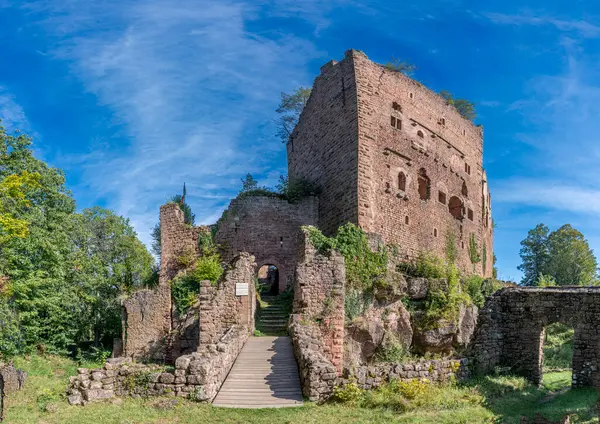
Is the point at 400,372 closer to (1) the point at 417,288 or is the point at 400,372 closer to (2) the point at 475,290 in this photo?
(1) the point at 417,288

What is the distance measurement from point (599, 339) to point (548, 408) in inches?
135

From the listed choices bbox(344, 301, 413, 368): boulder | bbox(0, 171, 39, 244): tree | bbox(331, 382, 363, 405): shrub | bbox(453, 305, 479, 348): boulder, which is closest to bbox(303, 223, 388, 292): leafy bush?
bbox(344, 301, 413, 368): boulder

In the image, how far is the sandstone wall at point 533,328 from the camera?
13.5 m

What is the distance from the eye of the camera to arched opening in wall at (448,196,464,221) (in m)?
28.4

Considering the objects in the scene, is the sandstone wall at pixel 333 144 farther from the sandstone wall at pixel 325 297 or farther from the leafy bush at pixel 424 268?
the sandstone wall at pixel 325 297

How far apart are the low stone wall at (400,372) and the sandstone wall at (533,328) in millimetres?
1629

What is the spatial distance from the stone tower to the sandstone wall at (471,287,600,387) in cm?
754

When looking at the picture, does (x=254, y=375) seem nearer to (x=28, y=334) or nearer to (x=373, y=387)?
(x=373, y=387)

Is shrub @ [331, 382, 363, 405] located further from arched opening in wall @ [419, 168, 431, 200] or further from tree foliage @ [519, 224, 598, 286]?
tree foliage @ [519, 224, 598, 286]

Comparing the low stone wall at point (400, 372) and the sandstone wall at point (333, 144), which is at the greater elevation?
the sandstone wall at point (333, 144)

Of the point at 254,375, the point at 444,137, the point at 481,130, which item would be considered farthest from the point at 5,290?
the point at 481,130

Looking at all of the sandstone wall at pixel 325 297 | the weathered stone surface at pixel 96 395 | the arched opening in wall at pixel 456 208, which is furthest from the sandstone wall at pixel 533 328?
the arched opening in wall at pixel 456 208

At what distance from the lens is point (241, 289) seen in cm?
1656

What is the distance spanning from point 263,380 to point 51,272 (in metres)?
14.3
